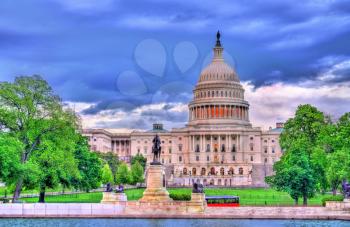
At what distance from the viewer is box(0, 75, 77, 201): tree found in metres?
68.6

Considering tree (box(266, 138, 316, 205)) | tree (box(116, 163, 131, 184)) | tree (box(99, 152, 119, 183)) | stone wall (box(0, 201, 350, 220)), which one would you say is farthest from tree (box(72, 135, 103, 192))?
tree (box(99, 152, 119, 183))

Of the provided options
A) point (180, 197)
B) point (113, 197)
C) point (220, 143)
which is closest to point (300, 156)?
point (180, 197)

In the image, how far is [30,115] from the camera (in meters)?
69.5

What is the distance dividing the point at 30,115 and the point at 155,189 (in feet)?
50.5

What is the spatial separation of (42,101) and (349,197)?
32.5 m

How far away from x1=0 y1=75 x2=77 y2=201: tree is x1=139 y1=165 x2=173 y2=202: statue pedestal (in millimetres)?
10497

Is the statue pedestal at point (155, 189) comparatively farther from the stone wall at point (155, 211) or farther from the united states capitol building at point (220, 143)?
the united states capitol building at point (220, 143)

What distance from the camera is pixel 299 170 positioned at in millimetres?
71188

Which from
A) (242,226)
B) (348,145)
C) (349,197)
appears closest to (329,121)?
(348,145)

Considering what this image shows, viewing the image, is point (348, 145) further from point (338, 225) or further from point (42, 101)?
point (42, 101)

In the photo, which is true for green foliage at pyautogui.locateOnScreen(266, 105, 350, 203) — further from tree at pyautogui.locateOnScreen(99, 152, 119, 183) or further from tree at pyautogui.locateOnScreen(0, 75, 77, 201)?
tree at pyautogui.locateOnScreen(99, 152, 119, 183)

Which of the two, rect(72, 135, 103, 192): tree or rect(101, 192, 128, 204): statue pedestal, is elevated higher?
rect(72, 135, 103, 192): tree

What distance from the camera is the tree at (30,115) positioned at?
225ft

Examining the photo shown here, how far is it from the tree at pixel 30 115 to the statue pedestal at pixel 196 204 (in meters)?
16.1
